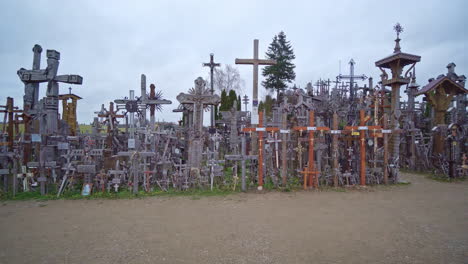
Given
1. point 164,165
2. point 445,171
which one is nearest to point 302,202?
point 164,165

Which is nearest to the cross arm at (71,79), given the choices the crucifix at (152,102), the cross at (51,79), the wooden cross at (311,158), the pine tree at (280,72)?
the cross at (51,79)

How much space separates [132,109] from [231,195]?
501 centimetres

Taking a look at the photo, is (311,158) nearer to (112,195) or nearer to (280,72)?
(112,195)

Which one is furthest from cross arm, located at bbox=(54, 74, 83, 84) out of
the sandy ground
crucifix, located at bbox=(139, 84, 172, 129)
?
the sandy ground

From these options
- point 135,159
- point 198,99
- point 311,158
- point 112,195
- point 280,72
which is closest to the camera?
point 112,195

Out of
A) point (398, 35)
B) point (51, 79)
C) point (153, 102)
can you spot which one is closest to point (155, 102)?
point (153, 102)

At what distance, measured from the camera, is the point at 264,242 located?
529 cm

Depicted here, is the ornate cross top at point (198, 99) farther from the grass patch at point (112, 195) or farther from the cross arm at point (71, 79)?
the cross arm at point (71, 79)

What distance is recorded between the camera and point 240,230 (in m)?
6.03

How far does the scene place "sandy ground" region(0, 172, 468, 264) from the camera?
15.5 ft

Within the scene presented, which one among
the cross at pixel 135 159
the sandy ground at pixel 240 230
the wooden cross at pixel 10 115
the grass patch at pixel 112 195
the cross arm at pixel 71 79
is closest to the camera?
the sandy ground at pixel 240 230

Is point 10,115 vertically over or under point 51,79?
under

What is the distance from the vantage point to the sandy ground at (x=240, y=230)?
473cm

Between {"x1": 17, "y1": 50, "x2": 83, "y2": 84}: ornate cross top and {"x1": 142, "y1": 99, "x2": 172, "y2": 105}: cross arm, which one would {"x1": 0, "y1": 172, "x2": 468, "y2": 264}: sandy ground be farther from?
{"x1": 142, "y1": 99, "x2": 172, "y2": 105}: cross arm
